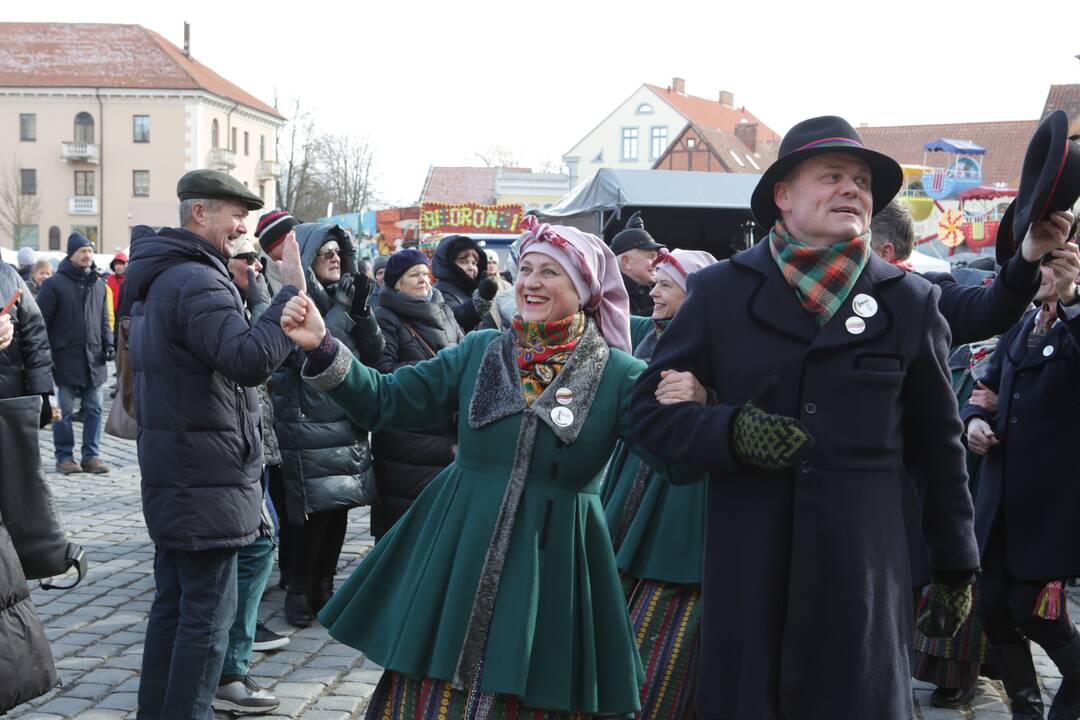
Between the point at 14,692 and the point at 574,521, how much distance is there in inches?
69.1

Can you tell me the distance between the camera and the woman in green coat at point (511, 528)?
10.8 feet

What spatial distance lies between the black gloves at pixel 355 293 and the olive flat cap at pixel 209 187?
1.36 metres

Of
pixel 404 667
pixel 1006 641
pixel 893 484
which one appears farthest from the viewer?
pixel 1006 641

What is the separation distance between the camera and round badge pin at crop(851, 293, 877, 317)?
2.82 m

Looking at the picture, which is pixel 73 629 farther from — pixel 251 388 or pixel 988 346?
pixel 988 346

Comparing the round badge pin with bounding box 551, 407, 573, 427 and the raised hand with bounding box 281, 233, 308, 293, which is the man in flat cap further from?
the round badge pin with bounding box 551, 407, 573, 427

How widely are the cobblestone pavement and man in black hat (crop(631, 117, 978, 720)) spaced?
251cm

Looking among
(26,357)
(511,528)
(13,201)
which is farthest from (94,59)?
(511,528)

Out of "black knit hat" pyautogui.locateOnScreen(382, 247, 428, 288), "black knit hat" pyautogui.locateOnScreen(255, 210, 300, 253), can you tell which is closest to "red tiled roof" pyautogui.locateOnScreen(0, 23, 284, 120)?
"black knit hat" pyautogui.locateOnScreen(382, 247, 428, 288)

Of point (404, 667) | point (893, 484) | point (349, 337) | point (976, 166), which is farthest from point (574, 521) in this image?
point (976, 166)

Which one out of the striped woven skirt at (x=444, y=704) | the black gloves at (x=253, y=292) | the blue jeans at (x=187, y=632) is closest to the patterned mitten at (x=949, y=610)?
the striped woven skirt at (x=444, y=704)

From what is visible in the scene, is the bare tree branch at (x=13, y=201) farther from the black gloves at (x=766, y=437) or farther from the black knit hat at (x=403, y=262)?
the black gloves at (x=766, y=437)

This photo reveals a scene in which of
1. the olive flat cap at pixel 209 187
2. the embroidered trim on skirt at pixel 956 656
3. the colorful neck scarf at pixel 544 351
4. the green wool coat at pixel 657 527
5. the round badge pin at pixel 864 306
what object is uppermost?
the olive flat cap at pixel 209 187

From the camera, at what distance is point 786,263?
2.91 m
